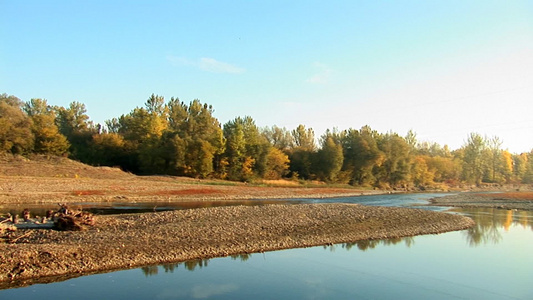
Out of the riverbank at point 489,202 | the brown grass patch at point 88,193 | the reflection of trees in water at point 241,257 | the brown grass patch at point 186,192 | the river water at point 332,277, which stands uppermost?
the brown grass patch at point 88,193

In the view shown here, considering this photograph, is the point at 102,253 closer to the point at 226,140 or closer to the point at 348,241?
the point at 348,241

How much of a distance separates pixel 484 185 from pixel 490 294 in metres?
122

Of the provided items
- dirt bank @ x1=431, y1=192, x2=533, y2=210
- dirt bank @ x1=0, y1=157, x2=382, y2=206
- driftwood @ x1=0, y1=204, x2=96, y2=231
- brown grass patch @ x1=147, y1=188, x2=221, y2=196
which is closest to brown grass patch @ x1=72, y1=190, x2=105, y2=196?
dirt bank @ x1=0, y1=157, x2=382, y2=206

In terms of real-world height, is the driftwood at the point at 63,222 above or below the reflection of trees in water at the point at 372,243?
above

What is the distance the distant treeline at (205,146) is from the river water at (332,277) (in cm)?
5857

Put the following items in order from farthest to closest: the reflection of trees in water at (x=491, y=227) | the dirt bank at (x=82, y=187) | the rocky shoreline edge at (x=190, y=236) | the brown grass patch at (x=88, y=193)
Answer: the brown grass patch at (x=88, y=193), the dirt bank at (x=82, y=187), the reflection of trees in water at (x=491, y=227), the rocky shoreline edge at (x=190, y=236)

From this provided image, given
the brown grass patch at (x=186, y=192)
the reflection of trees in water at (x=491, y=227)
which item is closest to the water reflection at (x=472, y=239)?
the reflection of trees in water at (x=491, y=227)

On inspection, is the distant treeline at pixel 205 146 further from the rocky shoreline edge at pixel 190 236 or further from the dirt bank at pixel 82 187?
the rocky shoreline edge at pixel 190 236

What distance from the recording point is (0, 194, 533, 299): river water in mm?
13102

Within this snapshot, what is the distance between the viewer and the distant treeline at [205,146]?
7112 cm

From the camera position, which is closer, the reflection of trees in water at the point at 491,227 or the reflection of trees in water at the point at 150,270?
the reflection of trees in water at the point at 150,270

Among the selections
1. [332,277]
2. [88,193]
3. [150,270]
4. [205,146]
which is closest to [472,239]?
[332,277]

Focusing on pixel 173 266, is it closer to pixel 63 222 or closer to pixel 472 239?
pixel 63 222

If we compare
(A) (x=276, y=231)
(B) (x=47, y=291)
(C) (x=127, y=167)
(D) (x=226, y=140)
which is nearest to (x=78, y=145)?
(C) (x=127, y=167)
